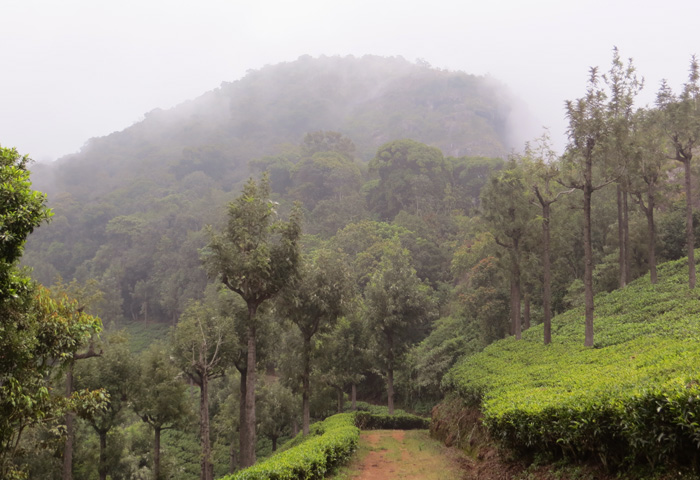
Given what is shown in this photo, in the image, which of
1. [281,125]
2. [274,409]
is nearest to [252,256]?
[274,409]

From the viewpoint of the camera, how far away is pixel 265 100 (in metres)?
182

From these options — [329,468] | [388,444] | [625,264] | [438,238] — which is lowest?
[388,444]

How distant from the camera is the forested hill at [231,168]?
234ft

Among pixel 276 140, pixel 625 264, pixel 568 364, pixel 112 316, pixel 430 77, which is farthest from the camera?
pixel 430 77

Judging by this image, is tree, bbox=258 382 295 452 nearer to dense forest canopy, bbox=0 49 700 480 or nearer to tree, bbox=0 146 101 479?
dense forest canopy, bbox=0 49 700 480

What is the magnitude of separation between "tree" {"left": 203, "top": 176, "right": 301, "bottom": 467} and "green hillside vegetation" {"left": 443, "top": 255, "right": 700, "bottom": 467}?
9085mm

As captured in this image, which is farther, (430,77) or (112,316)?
(430,77)

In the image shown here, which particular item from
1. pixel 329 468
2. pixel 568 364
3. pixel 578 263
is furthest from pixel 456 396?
pixel 578 263

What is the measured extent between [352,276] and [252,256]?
7371 millimetres

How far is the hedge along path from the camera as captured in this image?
12523mm

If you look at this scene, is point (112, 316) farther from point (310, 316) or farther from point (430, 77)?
point (430, 77)

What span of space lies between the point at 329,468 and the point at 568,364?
28.4 feet

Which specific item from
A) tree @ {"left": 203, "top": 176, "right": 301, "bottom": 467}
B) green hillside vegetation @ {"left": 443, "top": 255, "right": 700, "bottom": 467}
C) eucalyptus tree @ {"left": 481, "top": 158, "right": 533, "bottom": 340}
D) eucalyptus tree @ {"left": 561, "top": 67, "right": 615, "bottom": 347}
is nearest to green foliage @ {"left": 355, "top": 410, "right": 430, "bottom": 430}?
green hillside vegetation @ {"left": 443, "top": 255, "right": 700, "bottom": 467}

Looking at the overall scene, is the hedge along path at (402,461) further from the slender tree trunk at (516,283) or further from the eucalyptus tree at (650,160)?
the eucalyptus tree at (650,160)
